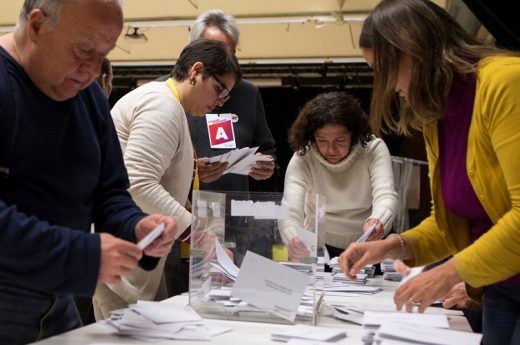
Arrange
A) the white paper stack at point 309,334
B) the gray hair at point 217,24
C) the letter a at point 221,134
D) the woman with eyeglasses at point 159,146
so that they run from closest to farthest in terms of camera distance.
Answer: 1. the white paper stack at point 309,334
2. the woman with eyeglasses at point 159,146
3. the letter a at point 221,134
4. the gray hair at point 217,24

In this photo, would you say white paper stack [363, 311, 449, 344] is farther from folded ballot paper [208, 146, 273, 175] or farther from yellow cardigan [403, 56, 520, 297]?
folded ballot paper [208, 146, 273, 175]

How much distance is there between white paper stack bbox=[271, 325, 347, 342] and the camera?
1.23m

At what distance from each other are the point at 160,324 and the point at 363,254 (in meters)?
0.57

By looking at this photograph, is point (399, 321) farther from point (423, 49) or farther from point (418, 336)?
point (423, 49)

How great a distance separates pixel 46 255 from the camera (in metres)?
1.02

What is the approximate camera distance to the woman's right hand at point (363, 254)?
1.59 m

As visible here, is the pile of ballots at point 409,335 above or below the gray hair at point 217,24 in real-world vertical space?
below

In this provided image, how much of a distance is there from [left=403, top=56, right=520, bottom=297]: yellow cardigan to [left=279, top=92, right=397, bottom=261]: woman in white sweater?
103 cm

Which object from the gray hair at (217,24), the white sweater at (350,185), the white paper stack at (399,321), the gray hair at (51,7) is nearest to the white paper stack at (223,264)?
the white paper stack at (399,321)

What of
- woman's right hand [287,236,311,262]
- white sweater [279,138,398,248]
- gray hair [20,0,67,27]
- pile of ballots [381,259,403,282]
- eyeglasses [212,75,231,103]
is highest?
gray hair [20,0,67,27]

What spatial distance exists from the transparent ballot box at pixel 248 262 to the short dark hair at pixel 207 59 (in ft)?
2.05

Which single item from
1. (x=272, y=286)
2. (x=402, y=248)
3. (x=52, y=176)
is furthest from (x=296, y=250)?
(x=52, y=176)

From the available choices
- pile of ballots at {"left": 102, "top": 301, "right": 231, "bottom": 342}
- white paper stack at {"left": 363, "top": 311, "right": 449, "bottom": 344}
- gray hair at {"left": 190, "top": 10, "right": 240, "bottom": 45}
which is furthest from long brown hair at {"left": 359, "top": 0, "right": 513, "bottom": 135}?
gray hair at {"left": 190, "top": 10, "right": 240, "bottom": 45}

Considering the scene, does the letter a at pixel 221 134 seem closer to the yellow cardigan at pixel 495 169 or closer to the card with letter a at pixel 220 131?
the card with letter a at pixel 220 131
